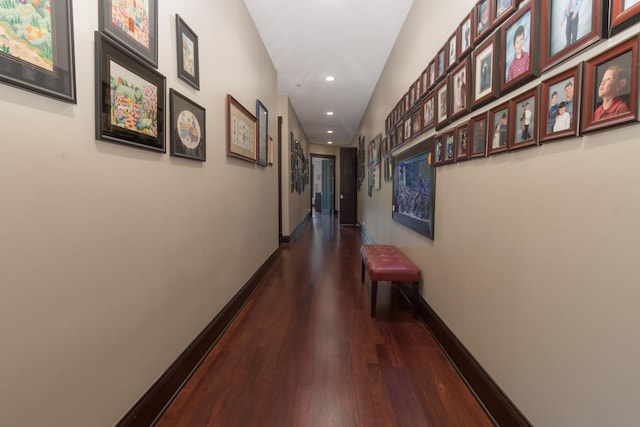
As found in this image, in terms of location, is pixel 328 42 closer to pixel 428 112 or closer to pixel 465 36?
pixel 428 112

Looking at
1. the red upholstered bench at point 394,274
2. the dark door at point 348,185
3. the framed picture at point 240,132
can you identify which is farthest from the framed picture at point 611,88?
the dark door at point 348,185

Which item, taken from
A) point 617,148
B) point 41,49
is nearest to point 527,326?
point 617,148

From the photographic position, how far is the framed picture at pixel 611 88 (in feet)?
2.62

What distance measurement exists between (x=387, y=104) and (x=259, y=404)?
3.98 m

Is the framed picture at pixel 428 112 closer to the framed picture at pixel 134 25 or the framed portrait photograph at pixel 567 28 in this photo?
the framed portrait photograph at pixel 567 28

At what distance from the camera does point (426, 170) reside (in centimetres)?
251

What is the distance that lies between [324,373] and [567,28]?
2.02m

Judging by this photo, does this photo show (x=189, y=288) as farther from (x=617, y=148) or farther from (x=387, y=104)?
(x=387, y=104)

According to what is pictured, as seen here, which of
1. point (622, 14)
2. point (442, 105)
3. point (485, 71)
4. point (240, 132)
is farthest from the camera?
point (240, 132)

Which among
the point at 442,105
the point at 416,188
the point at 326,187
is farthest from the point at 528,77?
the point at 326,187

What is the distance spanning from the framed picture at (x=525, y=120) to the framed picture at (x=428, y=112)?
103 cm

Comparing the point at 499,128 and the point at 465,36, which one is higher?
the point at 465,36

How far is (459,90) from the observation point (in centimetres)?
184

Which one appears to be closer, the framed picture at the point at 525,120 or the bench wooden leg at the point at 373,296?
the framed picture at the point at 525,120
